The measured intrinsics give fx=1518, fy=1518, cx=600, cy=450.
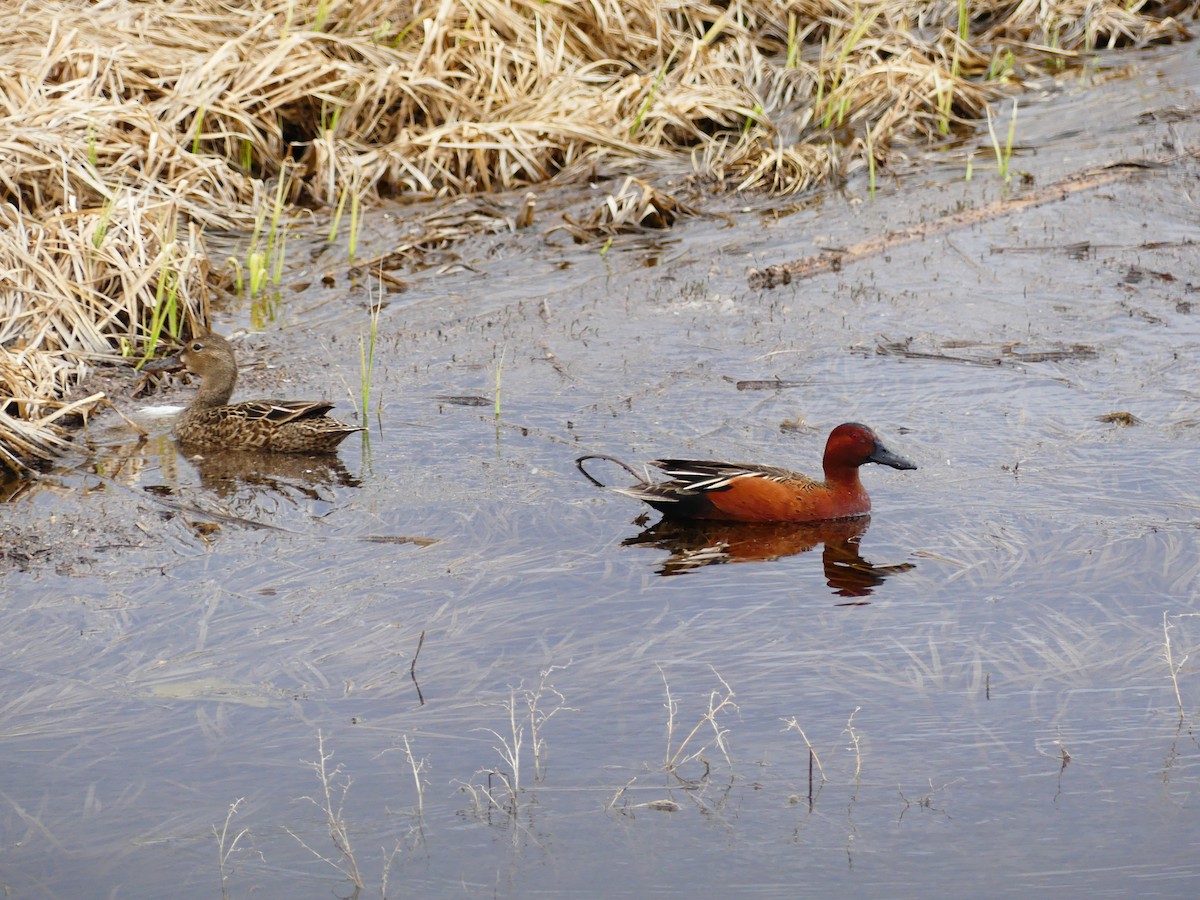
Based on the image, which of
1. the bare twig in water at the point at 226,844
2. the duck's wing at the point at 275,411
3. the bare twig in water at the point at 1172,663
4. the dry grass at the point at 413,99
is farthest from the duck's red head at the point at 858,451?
the dry grass at the point at 413,99

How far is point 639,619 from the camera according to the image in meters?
5.59

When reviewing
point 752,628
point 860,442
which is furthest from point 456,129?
point 752,628

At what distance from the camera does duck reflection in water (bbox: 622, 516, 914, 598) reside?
6.04 m

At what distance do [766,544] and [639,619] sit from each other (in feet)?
3.40

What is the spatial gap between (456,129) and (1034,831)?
8694 mm

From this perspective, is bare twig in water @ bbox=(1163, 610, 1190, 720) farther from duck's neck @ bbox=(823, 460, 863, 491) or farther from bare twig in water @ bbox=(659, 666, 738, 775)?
duck's neck @ bbox=(823, 460, 863, 491)

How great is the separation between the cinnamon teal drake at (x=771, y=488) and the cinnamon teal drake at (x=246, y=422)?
67.9 inches

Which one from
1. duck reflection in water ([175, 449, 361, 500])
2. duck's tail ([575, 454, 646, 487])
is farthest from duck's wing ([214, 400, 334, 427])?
duck's tail ([575, 454, 646, 487])

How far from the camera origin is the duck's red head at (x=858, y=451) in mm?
6535

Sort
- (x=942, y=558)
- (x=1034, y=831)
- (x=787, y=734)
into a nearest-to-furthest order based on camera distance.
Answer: (x=1034, y=831), (x=787, y=734), (x=942, y=558)

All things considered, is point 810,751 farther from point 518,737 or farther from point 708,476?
point 708,476

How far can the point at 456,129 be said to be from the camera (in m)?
11.8

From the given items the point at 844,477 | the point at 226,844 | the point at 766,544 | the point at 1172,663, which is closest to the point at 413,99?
the point at 844,477

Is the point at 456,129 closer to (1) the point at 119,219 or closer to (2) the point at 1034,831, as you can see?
(1) the point at 119,219
